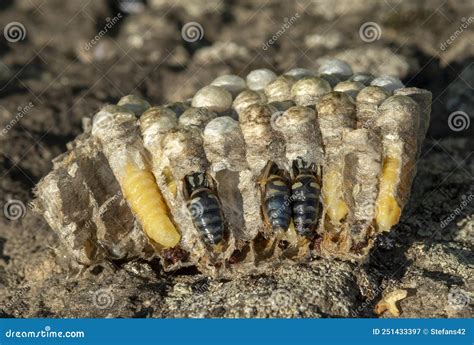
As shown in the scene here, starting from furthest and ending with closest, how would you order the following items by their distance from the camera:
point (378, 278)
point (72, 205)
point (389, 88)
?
point (389, 88)
point (72, 205)
point (378, 278)

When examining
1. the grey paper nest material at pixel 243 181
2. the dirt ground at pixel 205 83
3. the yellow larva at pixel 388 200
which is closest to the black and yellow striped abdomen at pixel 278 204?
the grey paper nest material at pixel 243 181

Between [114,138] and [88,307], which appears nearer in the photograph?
[88,307]

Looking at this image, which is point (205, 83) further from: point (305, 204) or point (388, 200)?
point (388, 200)

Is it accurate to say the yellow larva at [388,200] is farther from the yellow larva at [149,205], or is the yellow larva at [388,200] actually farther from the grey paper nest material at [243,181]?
the yellow larva at [149,205]

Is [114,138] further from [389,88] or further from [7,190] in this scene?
[389,88]

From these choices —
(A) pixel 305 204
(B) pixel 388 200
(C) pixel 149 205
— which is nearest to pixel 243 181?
(A) pixel 305 204

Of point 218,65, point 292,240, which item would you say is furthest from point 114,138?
point 218,65

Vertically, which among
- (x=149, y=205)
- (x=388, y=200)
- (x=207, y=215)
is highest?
(x=388, y=200)
